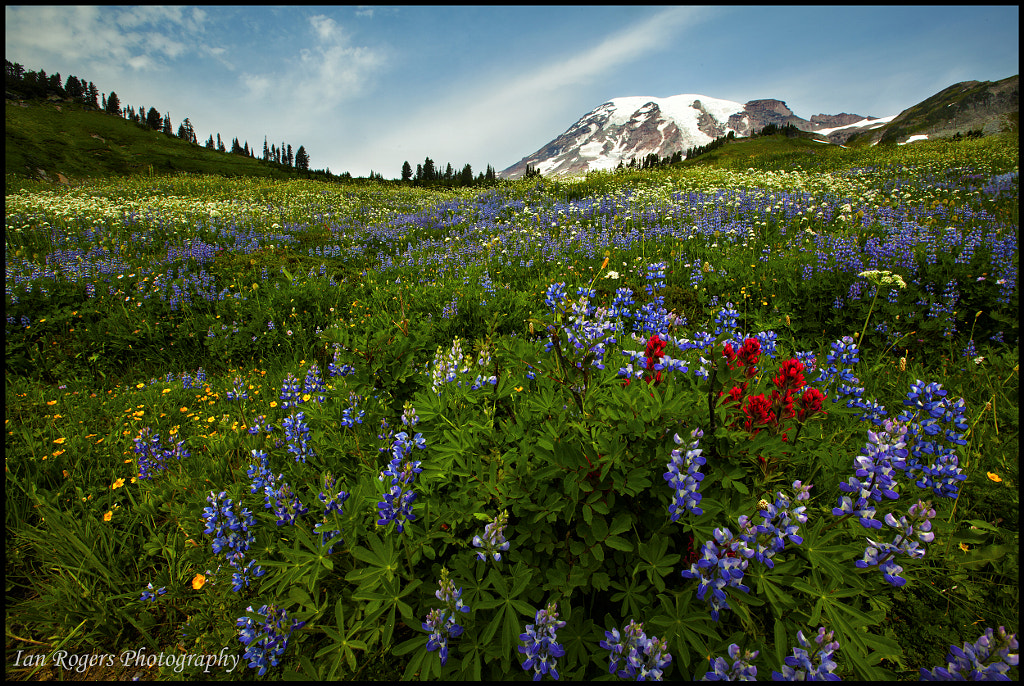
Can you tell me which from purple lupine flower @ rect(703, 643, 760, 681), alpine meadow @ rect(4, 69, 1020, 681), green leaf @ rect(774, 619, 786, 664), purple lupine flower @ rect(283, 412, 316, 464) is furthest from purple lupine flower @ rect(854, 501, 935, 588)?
purple lupine flower @ rect(283, 412, 316, 464)

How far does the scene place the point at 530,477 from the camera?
6.20 ft

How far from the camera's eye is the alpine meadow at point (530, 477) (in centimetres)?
153

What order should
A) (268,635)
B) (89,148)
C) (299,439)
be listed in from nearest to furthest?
(268,635) → (299,439) → (89,148)

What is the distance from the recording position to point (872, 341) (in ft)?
13.8

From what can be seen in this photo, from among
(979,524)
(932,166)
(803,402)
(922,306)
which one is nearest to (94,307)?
(803,402)

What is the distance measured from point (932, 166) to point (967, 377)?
649 inches

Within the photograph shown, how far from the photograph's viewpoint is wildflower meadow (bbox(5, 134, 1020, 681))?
1.53 metres

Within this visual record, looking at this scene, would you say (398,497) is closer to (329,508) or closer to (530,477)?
(329,508)

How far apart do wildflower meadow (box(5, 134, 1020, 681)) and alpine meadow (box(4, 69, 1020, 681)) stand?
0.07 feet

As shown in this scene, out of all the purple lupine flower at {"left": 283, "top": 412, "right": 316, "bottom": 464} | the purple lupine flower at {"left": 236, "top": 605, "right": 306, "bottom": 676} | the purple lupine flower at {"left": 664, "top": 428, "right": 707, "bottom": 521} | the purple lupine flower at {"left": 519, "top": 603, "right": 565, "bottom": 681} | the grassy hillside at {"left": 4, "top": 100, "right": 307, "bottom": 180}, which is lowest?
the purple lupine flower at {"left": 236, "top": 605, "right": 306, "bottom": 676}

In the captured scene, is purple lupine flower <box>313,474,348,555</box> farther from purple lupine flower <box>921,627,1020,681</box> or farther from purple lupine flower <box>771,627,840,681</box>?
purple lupine flower <box>921,627,1020,681</box>

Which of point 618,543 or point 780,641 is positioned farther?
point 618,543

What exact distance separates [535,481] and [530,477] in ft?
0.20

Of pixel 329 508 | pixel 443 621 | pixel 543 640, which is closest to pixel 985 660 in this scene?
pixel 543 640
